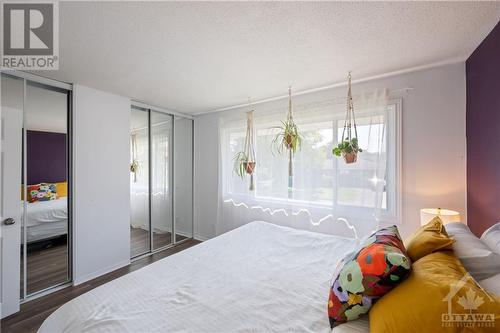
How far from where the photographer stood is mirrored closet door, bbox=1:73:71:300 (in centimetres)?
232

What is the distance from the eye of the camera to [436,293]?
792 mm

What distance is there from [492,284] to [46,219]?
380cm

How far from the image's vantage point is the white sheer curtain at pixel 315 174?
2.53 meters

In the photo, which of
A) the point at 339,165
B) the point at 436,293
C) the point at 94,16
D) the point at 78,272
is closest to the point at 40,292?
the point at 78,272

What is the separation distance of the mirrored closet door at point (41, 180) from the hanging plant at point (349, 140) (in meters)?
3.23

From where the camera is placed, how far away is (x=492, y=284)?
2.94 feet

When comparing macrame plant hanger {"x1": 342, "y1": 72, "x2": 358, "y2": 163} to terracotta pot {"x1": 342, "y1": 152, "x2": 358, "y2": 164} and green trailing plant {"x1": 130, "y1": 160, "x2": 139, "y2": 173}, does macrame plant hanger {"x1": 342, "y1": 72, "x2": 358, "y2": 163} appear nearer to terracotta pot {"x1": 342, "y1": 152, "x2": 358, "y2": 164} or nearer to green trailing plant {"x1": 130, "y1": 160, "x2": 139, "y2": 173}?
terracotta pot {"x1": 342, "y1": 152, "x2": 358, "y2": 164}

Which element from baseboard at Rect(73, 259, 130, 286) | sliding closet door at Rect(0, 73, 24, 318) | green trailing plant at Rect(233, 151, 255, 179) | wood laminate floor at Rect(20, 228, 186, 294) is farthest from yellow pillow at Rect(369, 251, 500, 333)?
wood laminate floor at Rect(20, 228, 186, 294)

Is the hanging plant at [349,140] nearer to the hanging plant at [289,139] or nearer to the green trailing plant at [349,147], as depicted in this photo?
the green trailing plant at [349,147]

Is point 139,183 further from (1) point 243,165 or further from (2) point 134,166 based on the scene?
(1) point 243,165

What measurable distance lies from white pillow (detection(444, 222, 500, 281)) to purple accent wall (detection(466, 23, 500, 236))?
81 cm

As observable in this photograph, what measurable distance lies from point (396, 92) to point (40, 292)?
460cm

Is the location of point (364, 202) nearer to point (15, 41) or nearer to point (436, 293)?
point (436, 293)

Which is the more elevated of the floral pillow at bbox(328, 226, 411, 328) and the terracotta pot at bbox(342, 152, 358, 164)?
the terracotta pot at bbox(342, 152, 358, 164)
